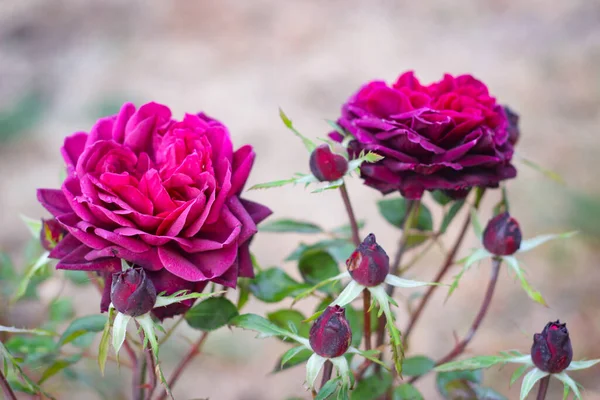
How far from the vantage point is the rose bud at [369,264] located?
1.26ft

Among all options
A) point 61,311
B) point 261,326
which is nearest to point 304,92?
point 61,311

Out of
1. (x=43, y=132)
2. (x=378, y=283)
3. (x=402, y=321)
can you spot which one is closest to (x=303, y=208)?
(x=402, y=321)

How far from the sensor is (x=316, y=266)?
533mm

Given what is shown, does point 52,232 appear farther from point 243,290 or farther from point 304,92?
point 304,92

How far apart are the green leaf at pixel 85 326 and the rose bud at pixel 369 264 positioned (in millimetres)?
202

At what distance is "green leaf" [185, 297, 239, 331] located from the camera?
0.45 metres

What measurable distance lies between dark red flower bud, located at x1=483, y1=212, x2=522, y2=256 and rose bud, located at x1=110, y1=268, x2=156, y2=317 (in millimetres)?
246

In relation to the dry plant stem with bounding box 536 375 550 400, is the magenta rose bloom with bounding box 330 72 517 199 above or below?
above

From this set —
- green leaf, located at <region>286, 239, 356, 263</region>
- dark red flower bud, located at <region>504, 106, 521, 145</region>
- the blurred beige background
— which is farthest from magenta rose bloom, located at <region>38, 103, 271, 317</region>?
the blurred beige background

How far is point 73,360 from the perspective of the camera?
516mm

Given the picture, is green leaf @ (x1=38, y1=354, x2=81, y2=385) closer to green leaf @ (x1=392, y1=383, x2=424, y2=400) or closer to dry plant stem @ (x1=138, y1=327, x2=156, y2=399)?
dry plant stem @ (x1=138, y1=327, x2=156, y2=399)

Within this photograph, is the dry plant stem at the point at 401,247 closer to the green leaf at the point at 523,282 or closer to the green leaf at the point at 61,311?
the green leaf at the point at 523,282

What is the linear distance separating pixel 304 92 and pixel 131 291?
6.06 feet

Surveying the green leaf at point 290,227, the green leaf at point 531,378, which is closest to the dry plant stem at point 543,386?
the green leaf at point 531,378
